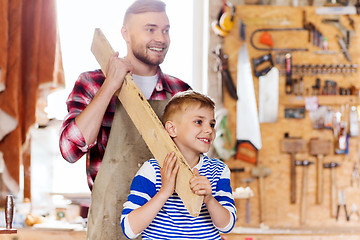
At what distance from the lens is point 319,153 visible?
3537 mm

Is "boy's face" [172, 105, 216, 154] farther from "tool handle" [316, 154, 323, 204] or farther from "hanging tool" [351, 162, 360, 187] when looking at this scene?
"hanging tool" [351, 162, 360, 187]

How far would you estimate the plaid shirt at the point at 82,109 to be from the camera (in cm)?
123

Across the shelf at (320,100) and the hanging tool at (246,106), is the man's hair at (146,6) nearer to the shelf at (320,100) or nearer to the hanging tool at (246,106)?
the hanging tool at (246,106)

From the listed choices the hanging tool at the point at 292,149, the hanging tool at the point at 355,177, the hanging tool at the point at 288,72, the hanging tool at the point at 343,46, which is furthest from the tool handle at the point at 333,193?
the hanging tool at the point at 343,46

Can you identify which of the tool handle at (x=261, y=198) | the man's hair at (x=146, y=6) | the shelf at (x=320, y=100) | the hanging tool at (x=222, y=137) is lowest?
the tool handle at (x=261, y=198)

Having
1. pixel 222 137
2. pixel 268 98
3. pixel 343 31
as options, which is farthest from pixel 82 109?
pixel 343 31

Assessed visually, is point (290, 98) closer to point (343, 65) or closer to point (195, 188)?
point (343, 65)

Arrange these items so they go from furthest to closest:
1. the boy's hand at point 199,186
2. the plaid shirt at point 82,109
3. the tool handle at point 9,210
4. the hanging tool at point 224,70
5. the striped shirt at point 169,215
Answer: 1. the hanging tool at point 224,70
2. the tool handle at point 9,210
3. the plaid shirt at point 82,109
4. the striped shirt at point 169,215
5. the boy's hand at point 199,186

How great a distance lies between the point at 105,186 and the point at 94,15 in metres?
2.30

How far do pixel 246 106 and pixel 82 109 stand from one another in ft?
7.51

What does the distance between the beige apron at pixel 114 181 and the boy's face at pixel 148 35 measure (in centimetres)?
16

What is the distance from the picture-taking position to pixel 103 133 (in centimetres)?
137

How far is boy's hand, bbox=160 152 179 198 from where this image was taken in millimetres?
1040

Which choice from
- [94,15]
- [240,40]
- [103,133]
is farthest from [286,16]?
[103,133]
